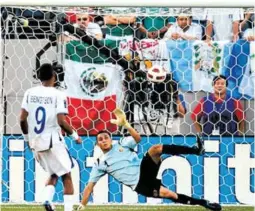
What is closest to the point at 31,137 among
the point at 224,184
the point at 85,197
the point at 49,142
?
the point at 49,142

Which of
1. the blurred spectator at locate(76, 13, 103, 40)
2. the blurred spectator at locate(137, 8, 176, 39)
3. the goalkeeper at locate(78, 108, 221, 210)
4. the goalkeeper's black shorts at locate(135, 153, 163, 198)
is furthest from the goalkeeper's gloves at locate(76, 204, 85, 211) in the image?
the blurred spectator at locate(137, 8, 176, 39)

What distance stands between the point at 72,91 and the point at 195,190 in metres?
0.95

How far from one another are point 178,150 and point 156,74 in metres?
0.62

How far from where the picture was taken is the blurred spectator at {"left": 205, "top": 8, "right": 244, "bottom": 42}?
6551mm

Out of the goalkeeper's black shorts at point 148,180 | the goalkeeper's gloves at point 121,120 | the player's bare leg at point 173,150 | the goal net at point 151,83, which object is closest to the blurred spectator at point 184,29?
the goal net at point 151,83

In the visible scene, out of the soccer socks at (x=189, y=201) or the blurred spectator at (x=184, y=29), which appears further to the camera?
the blurred spectator at (x=184, y=29)

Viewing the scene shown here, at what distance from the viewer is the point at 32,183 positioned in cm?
608

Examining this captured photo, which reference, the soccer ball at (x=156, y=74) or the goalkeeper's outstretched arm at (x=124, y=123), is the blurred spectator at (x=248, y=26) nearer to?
the soccer ball at (x=156, y=74)

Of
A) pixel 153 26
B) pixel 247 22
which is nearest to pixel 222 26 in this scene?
pixel 247 22

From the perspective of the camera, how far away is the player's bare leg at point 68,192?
5.13m

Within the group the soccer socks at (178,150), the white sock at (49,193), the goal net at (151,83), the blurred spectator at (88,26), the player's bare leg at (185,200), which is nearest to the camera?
the white sock at (49,193)

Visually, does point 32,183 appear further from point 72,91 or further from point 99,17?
point 99,17

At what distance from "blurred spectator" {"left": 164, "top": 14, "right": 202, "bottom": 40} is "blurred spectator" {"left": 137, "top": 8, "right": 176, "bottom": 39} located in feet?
0.12

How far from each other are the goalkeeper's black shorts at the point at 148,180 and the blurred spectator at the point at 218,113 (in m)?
0.73
